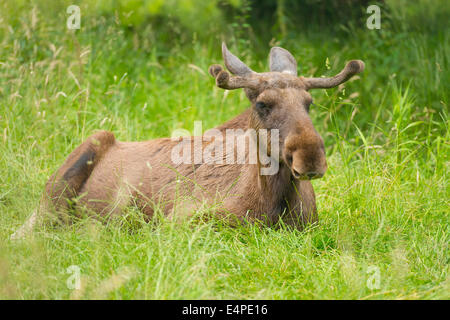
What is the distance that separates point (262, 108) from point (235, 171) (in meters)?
0.89

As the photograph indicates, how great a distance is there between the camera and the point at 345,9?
1108 centimetres

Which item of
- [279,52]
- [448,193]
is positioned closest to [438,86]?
[448,193]

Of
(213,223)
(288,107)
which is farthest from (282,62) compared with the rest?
(213,223)

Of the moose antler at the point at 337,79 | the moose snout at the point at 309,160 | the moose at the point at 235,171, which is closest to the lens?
the moose snout at the point at 309,160

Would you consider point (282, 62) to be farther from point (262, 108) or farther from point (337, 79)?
point (262, 108)

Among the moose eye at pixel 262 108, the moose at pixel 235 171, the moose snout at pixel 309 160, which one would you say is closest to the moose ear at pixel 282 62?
the moose at pixel 235 171

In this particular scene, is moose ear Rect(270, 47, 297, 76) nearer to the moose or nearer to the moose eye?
the moose

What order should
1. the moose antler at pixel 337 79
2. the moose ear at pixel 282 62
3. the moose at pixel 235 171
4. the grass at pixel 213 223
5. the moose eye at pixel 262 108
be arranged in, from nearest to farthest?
the grass at pixel 213 223, the moose at pixel 235 171, the moose eye at pixel 262 108, the moose antler at pixel 337 79, the moose ear at pixel 282 62

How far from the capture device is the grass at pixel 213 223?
13.6ft

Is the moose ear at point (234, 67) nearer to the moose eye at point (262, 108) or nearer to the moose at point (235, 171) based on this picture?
the moose at point (235, 171)

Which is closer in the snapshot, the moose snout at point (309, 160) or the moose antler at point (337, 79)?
the moose snout at point (309, 160)

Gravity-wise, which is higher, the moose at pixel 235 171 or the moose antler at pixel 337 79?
the moose antler at pixel 337 79
